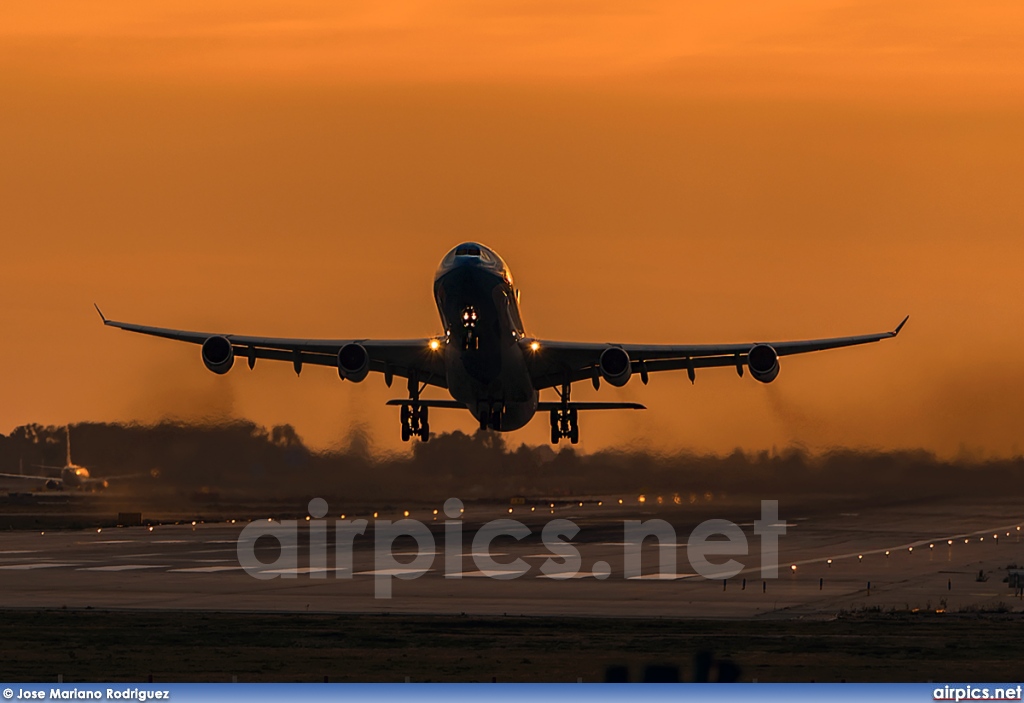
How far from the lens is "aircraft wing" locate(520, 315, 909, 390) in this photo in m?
62.9

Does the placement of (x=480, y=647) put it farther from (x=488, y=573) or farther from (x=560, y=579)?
(x=488, y=573)

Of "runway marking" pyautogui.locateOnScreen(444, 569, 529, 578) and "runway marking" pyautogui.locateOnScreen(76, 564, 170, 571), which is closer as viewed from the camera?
"runway marking" pyautogui.locateOnScreen(444, 569, 529, 578)

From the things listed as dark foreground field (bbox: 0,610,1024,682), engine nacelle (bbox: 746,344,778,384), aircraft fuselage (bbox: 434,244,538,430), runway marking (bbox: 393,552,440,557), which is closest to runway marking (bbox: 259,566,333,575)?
runway marking (bbox: 393,552,440,557)

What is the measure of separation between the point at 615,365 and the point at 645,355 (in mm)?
5071

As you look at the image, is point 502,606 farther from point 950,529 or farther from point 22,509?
point 22,509

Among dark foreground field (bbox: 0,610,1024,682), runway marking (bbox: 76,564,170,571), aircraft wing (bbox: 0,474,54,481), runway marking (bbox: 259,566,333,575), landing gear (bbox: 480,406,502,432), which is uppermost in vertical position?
aircraft wing (bbox: 0,474,54,481)

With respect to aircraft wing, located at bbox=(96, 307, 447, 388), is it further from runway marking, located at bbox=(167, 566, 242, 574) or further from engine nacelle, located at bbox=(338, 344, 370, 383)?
runway marking, located at bbox=(167, 566, 242, 574)

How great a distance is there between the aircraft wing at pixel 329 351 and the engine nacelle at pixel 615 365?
21.6ft

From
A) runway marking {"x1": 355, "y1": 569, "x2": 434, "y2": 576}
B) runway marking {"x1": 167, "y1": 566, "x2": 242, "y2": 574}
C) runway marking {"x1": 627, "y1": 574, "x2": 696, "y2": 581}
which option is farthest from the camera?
runway marking {"x1": 167, "y1": 566, "x2": 242, "y2": 574}

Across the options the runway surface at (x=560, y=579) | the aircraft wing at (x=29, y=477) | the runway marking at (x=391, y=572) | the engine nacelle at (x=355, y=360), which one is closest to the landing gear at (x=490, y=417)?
the engine nacelle at (x=355, y=360)

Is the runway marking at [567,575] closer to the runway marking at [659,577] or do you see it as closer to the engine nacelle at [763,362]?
the runway marking at [659,577]

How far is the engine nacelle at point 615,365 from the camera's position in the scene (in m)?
62.4

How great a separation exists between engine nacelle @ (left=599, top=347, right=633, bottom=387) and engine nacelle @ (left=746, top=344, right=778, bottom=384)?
5.31 m

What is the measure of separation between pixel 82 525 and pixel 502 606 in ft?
207
